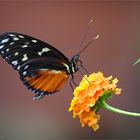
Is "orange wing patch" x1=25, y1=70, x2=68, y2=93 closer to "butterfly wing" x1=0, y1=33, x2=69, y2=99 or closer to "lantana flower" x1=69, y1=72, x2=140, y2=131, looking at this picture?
"butterfly wing" x1=0, y1=33, x2=69, y2=99

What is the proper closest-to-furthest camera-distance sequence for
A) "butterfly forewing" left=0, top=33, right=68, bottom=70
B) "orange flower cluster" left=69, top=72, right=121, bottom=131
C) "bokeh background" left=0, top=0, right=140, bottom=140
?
"orange flower cluster" left=69, top=72, right=121, bottom=131 → "butterfly forewing" left=0, top=33, right=68, bottom=70 → "bokeh background" left=0, top=0, right=140, bottom=140

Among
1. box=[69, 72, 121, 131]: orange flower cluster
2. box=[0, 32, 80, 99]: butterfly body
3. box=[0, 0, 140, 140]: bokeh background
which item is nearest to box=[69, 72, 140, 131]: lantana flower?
box=[69, 72, 121, 131]: orange flower cluster

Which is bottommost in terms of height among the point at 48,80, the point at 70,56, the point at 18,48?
the point at 70,56

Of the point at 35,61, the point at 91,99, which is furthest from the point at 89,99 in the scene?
the point at 35,61

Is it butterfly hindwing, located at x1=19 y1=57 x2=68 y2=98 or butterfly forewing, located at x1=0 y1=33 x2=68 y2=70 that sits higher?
butterfly forewing, located at x1=0 y1=33 x2=68 y2=70

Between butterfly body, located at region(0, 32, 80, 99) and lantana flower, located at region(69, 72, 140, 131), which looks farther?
butterfly body, located at region(0, 32, 80, 99)

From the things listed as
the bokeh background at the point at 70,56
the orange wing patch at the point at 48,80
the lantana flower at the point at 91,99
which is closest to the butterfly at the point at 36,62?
the orange wing patch at the point at 48,80

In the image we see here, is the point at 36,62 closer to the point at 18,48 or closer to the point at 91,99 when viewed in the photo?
the point at 18,48
